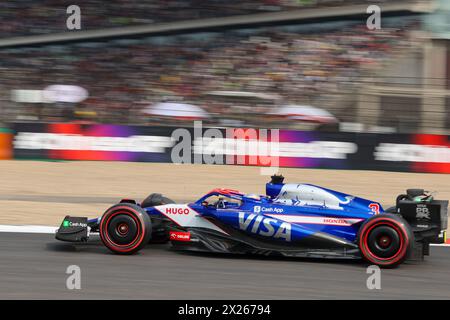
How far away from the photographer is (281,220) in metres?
8.13

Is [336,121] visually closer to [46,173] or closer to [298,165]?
[298,165]

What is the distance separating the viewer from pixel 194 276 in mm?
7461

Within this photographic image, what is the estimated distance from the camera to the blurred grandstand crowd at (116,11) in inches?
933

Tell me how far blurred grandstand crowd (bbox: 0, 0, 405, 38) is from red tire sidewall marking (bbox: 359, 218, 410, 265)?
53.7 feet

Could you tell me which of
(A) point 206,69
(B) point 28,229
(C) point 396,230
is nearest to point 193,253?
(C) point 396,230

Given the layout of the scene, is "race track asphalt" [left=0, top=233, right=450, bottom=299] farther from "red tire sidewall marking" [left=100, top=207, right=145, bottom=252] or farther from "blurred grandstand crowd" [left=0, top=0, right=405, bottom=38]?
"blurred grandstand crowd" [left=0, top=0, right=405, bottom=38]

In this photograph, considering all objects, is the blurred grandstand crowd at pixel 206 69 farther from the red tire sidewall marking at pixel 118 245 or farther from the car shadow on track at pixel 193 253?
the red tire sidewall marking at pixel 118 245

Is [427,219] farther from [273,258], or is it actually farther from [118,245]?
[118,245]

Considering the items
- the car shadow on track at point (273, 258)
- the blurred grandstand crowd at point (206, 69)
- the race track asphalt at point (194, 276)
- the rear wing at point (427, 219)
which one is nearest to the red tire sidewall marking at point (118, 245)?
the race track asphalt at point (194, 276)

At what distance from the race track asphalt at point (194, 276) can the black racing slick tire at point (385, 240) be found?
0.48 feet

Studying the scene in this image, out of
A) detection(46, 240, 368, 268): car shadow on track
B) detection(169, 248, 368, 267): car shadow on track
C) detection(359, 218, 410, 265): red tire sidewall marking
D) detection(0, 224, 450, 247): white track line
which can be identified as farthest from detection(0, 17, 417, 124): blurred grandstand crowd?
detection(359, 218, 410, 265): red tire sidewall marking

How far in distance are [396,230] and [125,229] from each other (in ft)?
9.44

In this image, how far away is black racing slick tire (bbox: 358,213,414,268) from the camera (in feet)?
25.2
